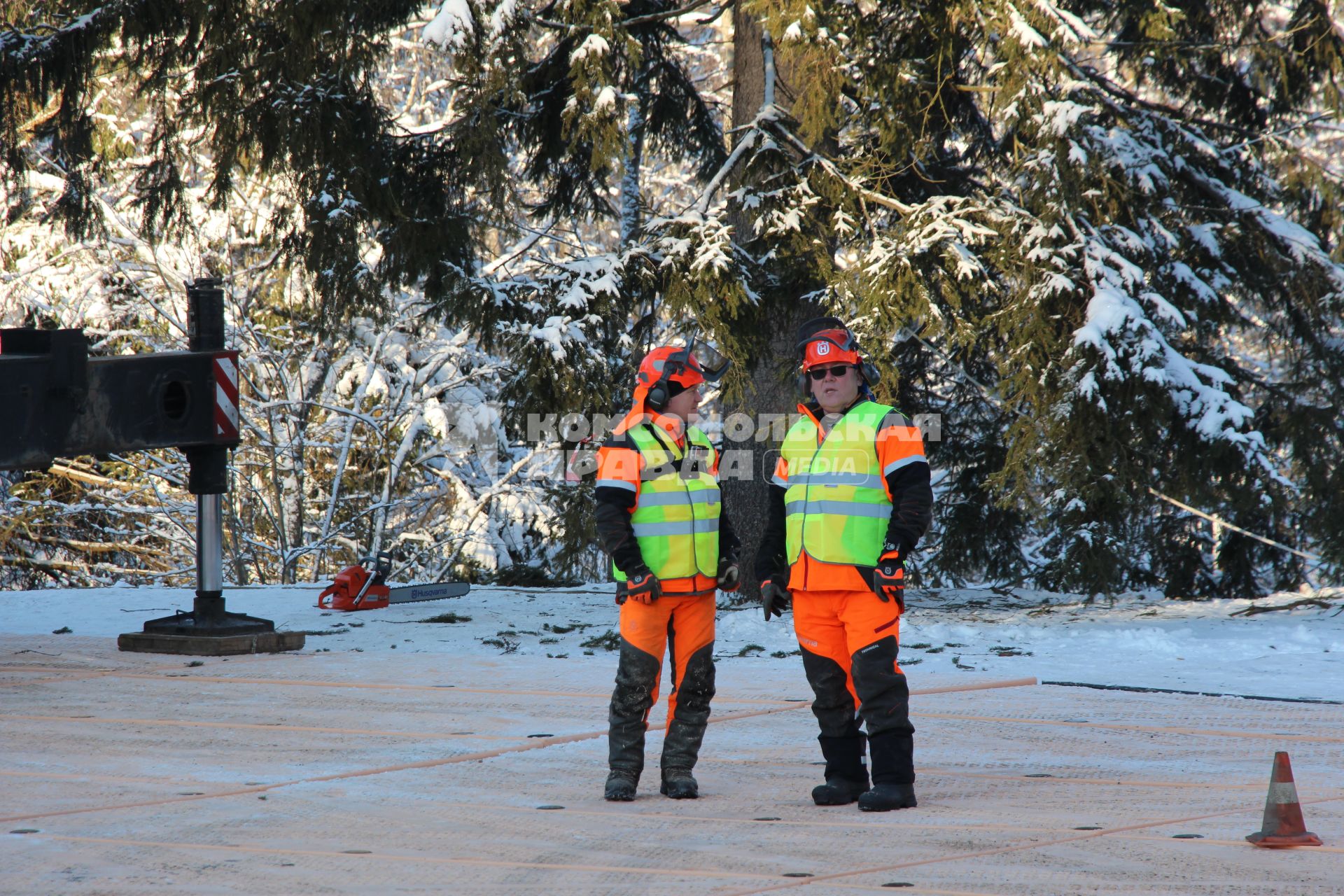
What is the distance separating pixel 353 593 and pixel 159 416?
7.89 ft

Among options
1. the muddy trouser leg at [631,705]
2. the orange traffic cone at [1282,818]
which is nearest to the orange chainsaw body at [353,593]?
the muddy trouser leg at [631,705]

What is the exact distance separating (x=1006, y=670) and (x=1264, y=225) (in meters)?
4.29

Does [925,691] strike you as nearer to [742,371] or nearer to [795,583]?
[795,583]

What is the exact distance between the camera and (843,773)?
463 cm

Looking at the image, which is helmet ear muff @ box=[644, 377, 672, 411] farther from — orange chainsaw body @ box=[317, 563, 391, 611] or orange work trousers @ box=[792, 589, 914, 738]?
orange chainsaw body @ box=[317, 563, 391, 611]

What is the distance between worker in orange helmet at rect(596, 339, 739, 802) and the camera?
4.77 meters

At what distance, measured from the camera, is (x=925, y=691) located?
6668 millimetres

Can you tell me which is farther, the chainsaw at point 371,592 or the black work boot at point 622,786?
the chainsaw at point 371,592

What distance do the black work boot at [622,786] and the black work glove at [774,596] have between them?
2.51 ft

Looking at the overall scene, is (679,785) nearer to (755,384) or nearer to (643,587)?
(643,587)

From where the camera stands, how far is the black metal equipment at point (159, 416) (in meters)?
7.54

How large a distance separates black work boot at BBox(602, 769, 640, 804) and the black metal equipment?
421 cm

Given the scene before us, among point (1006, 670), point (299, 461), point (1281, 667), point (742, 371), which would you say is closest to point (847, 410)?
point (1006, 670)

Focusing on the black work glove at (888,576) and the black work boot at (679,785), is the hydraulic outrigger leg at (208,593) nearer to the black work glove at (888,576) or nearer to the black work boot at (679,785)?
the black work boot at (679,785)
